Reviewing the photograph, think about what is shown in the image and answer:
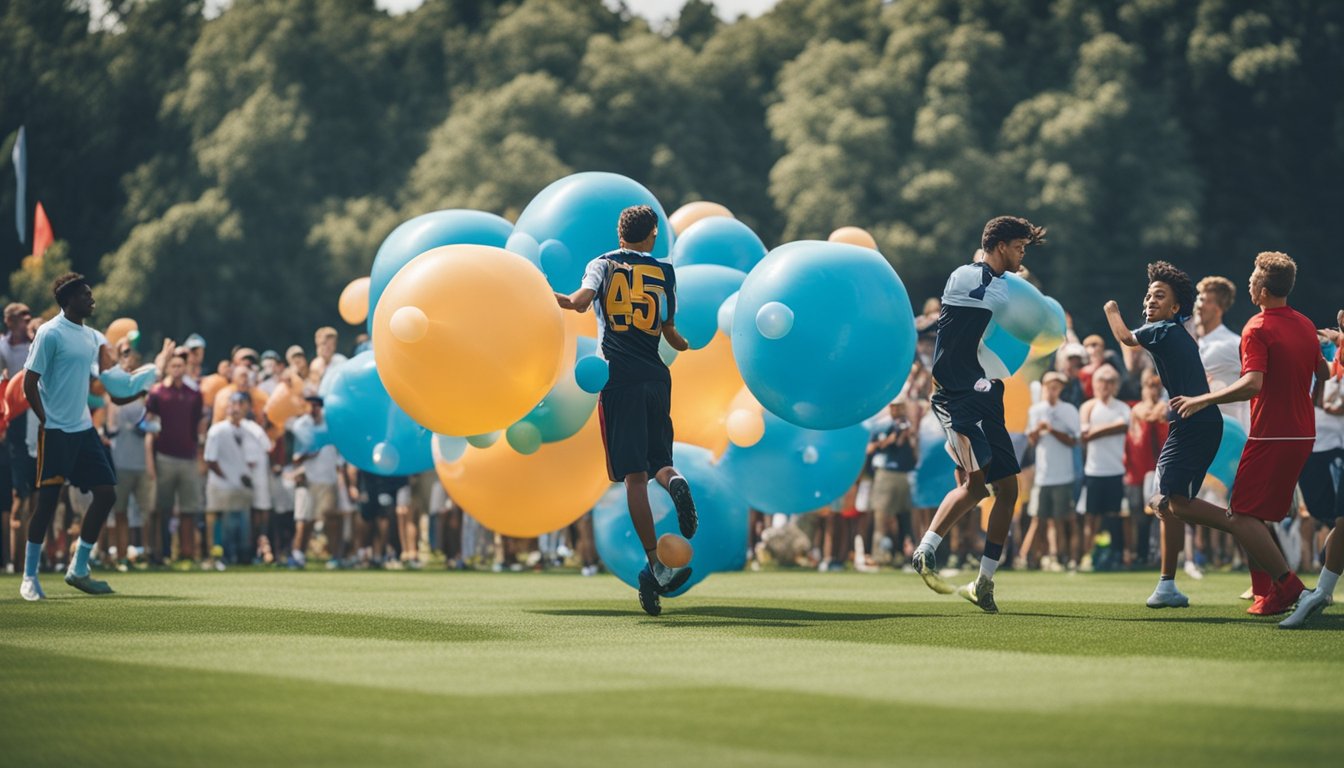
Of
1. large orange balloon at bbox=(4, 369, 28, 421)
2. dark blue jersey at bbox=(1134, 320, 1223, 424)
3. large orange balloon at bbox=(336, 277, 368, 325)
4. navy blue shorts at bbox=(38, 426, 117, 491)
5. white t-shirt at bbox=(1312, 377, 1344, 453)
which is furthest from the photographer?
large orange balloon at bbox=(4, 369, 28, 421)

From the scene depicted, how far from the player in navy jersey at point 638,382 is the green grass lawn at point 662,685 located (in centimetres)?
58

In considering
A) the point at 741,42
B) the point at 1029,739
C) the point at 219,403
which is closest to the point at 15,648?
the point at 1029,739

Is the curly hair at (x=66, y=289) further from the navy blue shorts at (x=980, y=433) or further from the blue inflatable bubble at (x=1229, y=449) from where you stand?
the blue inflatable bubble at (x=1229, y=449)

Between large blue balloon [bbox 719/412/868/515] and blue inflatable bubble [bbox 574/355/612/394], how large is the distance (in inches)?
77.4

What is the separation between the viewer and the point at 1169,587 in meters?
10.5

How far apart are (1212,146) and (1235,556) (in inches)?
1125

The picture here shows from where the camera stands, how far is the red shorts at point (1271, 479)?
378 inches

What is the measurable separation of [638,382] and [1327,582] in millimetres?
4010

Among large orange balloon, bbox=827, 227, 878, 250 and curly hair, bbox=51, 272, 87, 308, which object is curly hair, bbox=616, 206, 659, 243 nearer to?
large orange balloon, bbox=827, 227, 878, 250

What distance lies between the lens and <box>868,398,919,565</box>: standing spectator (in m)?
17.4

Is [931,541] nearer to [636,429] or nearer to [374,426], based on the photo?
[636,429]

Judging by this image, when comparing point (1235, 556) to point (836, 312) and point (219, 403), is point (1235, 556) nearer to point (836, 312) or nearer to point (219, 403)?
point (836, 312)

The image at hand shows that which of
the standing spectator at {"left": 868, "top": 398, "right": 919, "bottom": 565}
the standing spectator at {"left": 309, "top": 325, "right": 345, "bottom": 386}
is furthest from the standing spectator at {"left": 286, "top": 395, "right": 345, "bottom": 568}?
the standing spectator at {"left": 868, "top": 398, "right": 919, "bottom": 565}

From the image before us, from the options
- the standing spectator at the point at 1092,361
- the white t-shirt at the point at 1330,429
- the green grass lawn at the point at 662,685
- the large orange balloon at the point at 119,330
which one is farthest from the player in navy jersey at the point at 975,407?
the large orange balloon at the point at 119,330
